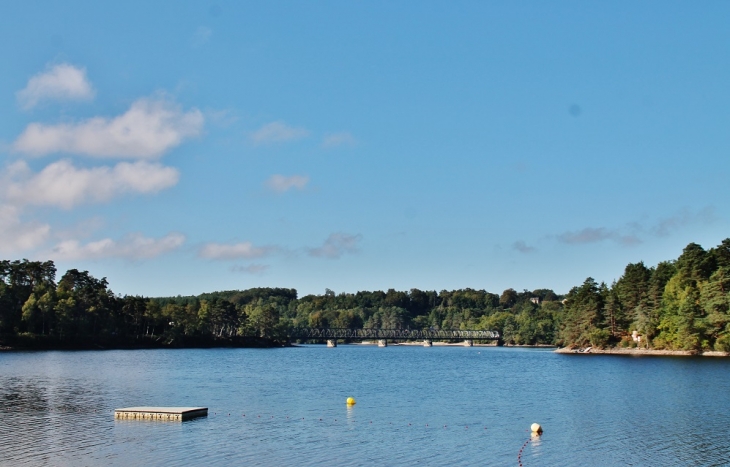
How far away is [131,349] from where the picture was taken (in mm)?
177500

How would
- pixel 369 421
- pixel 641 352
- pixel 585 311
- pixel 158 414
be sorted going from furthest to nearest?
pixel 585 311 → pixel 641 352 → pixel 369 421 → pixel 158 414

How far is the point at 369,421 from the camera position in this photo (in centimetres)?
5116

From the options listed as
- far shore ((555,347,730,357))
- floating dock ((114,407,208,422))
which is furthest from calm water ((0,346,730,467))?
far shore ((555,347,730,357))

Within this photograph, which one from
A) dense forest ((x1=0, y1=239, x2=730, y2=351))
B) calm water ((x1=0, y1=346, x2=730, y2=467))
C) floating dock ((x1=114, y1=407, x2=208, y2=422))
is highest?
dense forest ((x1=0, y1=239, x2=730, y2=351))

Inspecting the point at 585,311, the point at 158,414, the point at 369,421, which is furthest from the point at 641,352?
the point at 158,414

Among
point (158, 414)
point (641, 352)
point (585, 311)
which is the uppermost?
Result: point (585, 311)

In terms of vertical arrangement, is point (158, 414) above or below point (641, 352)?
above

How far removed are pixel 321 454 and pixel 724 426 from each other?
2832 cm

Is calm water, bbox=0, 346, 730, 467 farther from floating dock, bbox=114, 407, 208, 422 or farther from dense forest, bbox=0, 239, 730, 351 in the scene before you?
dense forest, bbox=0, 239, 730, 351

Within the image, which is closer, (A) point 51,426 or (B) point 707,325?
(A) point 51,426

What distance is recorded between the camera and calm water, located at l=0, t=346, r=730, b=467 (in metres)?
38.8

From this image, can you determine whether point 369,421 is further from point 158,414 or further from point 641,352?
point 641,352

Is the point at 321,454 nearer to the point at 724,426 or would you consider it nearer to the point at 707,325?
the point at 724,426

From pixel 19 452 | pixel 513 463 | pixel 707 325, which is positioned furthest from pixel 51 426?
pixel 707 325
